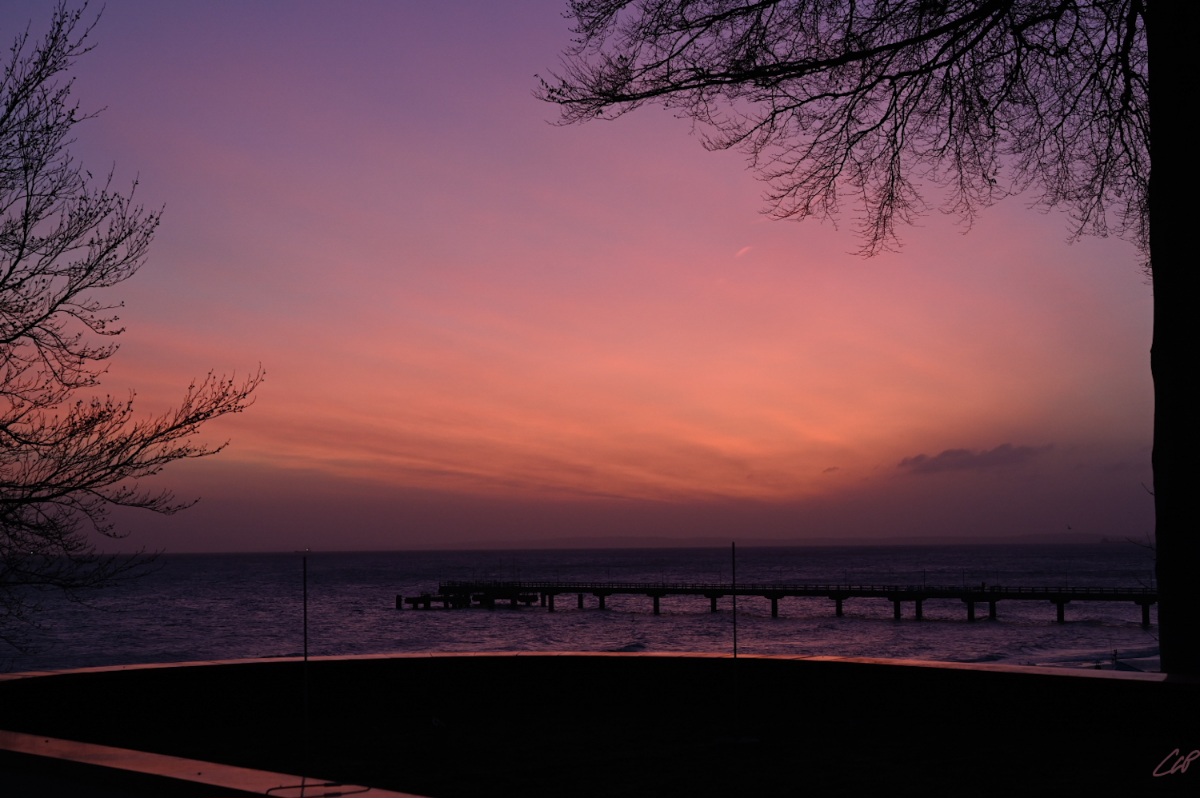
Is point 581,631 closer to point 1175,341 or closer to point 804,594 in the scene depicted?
point 804,594

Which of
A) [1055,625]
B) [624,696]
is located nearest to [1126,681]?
[624,696]

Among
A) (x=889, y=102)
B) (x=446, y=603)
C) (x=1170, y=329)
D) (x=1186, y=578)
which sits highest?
(x=889, y=102)

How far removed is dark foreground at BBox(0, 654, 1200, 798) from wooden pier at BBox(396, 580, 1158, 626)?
5627cm

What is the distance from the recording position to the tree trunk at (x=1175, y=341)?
716 centimetres

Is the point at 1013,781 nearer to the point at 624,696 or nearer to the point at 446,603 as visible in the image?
the point at 624,696

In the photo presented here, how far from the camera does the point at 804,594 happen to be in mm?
78625

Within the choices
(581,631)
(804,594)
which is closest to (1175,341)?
(581,631)

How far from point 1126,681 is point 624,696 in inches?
143

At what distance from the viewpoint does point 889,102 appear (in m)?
8.55

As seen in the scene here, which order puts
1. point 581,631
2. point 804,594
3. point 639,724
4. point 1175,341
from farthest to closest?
point 804,594, point 581,631, point 639,724, point 1175,341

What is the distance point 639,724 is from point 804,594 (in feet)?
242

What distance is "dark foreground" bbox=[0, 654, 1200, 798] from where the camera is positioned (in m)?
5.90

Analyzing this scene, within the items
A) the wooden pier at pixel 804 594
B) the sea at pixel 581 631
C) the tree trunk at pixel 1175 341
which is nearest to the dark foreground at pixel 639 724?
the tree trunk at pixel 1175 341

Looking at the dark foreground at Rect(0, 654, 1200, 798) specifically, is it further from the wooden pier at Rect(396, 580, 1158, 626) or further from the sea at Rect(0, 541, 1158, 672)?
the wooden pier at Rect(396, 580, 1158, 626)
